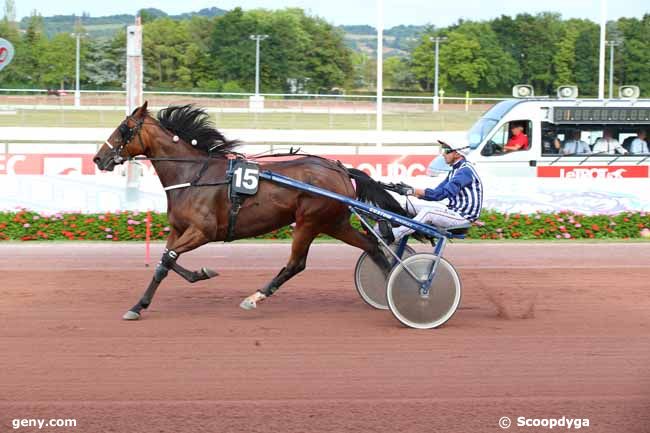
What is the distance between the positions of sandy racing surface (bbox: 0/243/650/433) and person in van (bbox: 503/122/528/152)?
708 cm

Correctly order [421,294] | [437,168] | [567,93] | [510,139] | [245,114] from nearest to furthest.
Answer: [421,294]
[437,168]
[510,139]
[567,93]
[245,114]

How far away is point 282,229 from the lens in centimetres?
1416

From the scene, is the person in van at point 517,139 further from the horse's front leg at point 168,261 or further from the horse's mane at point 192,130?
the horse's front leg at point 168,261

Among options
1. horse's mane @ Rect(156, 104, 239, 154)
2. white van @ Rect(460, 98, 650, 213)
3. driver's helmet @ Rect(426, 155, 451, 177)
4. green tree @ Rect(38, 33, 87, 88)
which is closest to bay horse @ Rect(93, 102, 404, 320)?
horse's mane @ Rect(156, 104, 239, 154)

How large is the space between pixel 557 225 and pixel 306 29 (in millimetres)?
50436

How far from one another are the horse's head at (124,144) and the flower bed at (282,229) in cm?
521

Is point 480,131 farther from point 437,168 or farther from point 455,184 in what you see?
point 455,184

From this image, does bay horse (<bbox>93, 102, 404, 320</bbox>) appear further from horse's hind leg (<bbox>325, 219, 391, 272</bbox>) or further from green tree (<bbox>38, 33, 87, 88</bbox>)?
green tree (<bbox>38, 33, 87, 88</bbox>)

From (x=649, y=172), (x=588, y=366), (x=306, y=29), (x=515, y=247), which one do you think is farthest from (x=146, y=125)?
(x=306, y=29)

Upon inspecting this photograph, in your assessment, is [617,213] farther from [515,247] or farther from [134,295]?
[134,295]

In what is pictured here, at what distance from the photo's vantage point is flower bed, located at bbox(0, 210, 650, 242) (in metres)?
13.7

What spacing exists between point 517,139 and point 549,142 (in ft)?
2.01

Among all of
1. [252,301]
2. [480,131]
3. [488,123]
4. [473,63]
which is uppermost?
[473,63]

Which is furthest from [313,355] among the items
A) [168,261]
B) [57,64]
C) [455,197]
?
[57,64]
